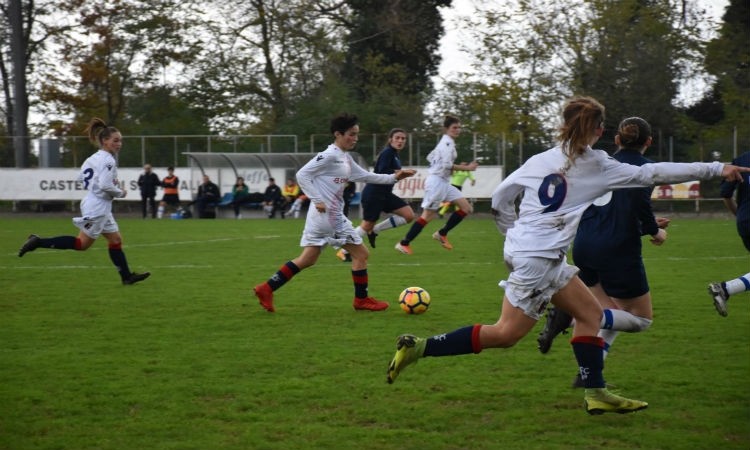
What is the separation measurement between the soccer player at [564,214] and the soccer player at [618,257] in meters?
0.61

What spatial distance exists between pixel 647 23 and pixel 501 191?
94.0ft

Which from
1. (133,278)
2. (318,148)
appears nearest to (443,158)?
(133,278)

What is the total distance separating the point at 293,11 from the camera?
127 ft

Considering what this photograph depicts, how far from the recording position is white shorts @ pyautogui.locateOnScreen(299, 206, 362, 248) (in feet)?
27.6

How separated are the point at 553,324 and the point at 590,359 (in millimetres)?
730

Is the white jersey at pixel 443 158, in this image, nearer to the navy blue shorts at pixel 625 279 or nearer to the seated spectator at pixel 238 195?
the navy blue shorts at pixel 625 279

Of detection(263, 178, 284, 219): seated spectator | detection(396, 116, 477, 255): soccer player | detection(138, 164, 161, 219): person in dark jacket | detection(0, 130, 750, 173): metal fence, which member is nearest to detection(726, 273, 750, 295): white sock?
detection(396, 116, 477, 255): soccer player

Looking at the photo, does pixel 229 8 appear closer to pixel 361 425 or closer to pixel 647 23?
pixel 647 23

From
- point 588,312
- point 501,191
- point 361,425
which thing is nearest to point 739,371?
point 588,312

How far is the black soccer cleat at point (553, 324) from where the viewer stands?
5531mm

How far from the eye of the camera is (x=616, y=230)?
550 centimetres

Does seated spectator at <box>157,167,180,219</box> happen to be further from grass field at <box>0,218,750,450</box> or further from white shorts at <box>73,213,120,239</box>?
white shorts at <box>73,213,120,239</box>

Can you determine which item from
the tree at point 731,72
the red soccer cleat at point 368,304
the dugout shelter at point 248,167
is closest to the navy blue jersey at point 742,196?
the red soccer cleat at point 368,304

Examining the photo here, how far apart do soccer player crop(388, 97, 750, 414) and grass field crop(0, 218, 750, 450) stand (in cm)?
46
